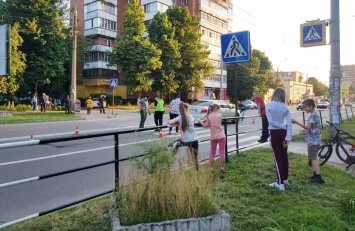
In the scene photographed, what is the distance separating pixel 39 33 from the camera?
1465 inches

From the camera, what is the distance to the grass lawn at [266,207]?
12.4ft

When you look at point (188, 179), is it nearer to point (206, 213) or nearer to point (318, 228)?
point (206, 213)

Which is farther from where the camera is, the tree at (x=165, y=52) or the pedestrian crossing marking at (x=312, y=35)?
the tree at (x=165, y=52)

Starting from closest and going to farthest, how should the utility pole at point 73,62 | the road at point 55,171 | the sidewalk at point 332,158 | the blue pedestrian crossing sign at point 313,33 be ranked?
the road at point 55,171 → the sidewalk at point 332,158 → the blue pedestrian crossing sign at point 313,33 → the utility pole at point 73,62

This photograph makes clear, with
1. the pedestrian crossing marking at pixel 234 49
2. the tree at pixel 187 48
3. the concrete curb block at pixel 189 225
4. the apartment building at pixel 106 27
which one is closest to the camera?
the concrete curb block at pixel 189 225

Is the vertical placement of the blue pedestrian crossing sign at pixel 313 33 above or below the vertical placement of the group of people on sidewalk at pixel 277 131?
above

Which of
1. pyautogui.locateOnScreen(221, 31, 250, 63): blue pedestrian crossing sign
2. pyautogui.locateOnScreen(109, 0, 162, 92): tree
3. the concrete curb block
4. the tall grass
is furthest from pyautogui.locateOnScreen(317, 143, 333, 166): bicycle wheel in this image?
pyautogui.locateOnScreen(109, 0, 162, 92): tree

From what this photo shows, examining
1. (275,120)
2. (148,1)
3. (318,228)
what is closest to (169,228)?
(318,228)

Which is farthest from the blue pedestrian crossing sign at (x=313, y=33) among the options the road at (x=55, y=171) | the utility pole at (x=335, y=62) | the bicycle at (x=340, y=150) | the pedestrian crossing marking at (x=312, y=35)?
the road at (x=55, y=171)

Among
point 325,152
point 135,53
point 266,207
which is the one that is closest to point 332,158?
point 325,152

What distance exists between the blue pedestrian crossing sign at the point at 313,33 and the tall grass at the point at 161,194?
33.8ft

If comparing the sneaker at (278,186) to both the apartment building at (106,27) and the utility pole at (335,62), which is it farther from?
the apartment building at (106,27)

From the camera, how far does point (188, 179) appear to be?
3.67m

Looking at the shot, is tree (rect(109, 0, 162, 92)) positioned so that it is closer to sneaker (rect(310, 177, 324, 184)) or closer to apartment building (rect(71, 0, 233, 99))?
apartment building (rect(71, 0, 233, 99))
